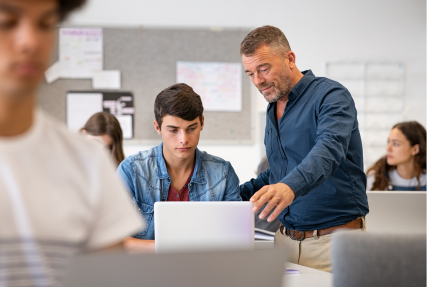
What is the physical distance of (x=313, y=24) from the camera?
13.1 ft

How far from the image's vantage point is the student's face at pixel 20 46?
1.36 ft

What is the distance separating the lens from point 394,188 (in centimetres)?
291

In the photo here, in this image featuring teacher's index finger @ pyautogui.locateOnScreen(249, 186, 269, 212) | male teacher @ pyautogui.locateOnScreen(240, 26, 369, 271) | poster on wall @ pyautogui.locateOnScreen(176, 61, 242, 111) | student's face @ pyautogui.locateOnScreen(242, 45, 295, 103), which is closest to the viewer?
teacher's index finger @ pyautogui.locateOnScreen(249, 186, 269, 212)

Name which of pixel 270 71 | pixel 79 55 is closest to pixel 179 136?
pixel 270 71

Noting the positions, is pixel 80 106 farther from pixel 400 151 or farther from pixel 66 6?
pixel 66 6

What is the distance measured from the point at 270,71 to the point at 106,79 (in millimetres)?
2419

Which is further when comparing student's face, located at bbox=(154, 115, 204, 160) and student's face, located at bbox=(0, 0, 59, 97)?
student's face, located at bbox=(154, 115, 204, 160)

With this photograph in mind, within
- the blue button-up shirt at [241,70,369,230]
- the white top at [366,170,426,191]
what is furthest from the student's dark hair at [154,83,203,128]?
the white top at [366,170,426,191]

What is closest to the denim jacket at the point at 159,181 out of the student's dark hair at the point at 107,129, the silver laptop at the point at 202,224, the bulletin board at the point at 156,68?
the silver laptop at the point at 202,224

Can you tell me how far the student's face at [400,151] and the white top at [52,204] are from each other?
275cm

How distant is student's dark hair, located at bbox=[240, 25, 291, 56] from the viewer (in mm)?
1664

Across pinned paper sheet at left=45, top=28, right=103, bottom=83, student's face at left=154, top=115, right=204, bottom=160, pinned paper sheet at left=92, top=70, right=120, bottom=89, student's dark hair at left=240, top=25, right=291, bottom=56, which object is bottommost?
student's face at left=154, top=115, right=204, bottom=160

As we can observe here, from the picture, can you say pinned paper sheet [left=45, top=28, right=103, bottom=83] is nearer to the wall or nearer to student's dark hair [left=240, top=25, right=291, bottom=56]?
the wall

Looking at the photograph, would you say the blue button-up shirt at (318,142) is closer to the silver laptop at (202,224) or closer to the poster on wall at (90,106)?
the silver laptop at (202,224)
